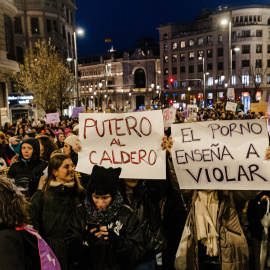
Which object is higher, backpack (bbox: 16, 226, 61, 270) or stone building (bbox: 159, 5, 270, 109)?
stone building (bbox: 159, 5, 270, 109)

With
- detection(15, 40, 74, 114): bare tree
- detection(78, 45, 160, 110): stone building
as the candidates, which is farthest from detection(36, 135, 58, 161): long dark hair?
detection(78, 45, 160, 110): stone building

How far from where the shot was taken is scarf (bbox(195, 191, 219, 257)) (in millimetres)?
3656

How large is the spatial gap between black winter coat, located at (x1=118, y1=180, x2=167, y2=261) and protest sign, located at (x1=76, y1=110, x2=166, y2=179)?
0.18m

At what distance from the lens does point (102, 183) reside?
10.2 ft

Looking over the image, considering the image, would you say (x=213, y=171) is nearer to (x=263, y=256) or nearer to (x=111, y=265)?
(x=263, y=256)

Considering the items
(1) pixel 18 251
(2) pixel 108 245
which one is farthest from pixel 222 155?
(1) pixel 18 251

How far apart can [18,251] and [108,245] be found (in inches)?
42.2

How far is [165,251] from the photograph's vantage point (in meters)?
4.42

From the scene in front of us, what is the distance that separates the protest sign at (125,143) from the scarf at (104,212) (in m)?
0.92

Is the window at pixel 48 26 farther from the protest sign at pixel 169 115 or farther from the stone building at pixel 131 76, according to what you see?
the stone building at pixel 131 76

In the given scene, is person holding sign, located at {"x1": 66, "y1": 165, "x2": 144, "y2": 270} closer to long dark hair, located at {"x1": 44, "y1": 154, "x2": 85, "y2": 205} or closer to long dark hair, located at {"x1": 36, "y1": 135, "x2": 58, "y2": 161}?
long dark hair, located at {"x1": 44, "y1": 154, "x2": 85, "y2": 205}

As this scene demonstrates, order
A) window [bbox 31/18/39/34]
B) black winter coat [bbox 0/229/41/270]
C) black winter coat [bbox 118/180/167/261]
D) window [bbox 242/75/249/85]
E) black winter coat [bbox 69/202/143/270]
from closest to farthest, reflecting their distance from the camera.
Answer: black winter coat [bbox 0/229/41/270] → black winter coat [bbox 69/202/143/270] → black winter coat [bbox 118/180/167/261] → window [bbox 31/18/39/34] → window [bbox 242/75/249/85]

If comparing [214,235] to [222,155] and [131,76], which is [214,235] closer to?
[222,155]

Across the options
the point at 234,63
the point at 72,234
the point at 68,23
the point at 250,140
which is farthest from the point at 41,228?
the point at 234,63
